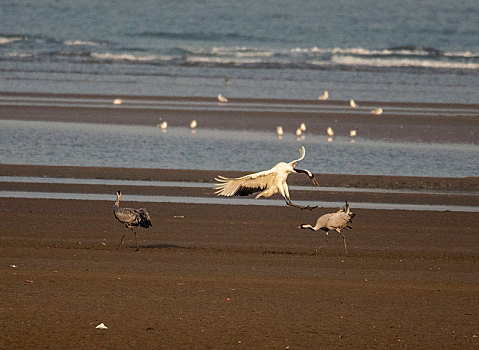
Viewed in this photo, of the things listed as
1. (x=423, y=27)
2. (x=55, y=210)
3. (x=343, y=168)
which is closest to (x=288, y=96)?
(x=343, y=168)

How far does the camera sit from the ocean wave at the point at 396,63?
5847 centimetres

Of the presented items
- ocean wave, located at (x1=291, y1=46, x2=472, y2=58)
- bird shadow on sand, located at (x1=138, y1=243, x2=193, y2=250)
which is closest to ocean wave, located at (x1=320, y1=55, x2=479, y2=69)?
ocean wave, located at (x1=291, y1=46, x2=472, y2=58)

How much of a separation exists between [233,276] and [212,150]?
12.0 m

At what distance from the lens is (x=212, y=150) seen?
2175 cm

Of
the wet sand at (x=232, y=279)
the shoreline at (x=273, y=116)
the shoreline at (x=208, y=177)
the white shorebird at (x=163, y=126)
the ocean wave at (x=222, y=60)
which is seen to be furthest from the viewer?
the ocean wave at (x=222, y=60)

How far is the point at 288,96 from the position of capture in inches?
1452

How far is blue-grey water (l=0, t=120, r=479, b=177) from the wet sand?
467 cm

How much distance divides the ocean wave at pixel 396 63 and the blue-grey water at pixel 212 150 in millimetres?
34647

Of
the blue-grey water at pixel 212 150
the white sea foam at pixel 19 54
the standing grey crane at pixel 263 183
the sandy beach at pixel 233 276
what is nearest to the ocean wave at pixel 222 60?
the white sea foam at pixel 19 54

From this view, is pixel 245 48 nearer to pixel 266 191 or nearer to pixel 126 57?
pixel 126 57

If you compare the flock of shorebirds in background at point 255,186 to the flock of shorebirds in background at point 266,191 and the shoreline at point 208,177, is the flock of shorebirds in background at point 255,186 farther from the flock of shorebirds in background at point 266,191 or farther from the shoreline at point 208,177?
the shoreline at point 208,177

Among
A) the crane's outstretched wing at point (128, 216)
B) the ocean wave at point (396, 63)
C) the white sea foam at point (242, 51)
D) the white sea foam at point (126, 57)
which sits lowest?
the white sea foam at point (126, 57)

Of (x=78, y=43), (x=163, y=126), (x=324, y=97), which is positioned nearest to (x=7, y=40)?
(x=78, y=43)

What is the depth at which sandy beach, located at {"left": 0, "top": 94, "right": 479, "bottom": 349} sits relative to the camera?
7.51 m
